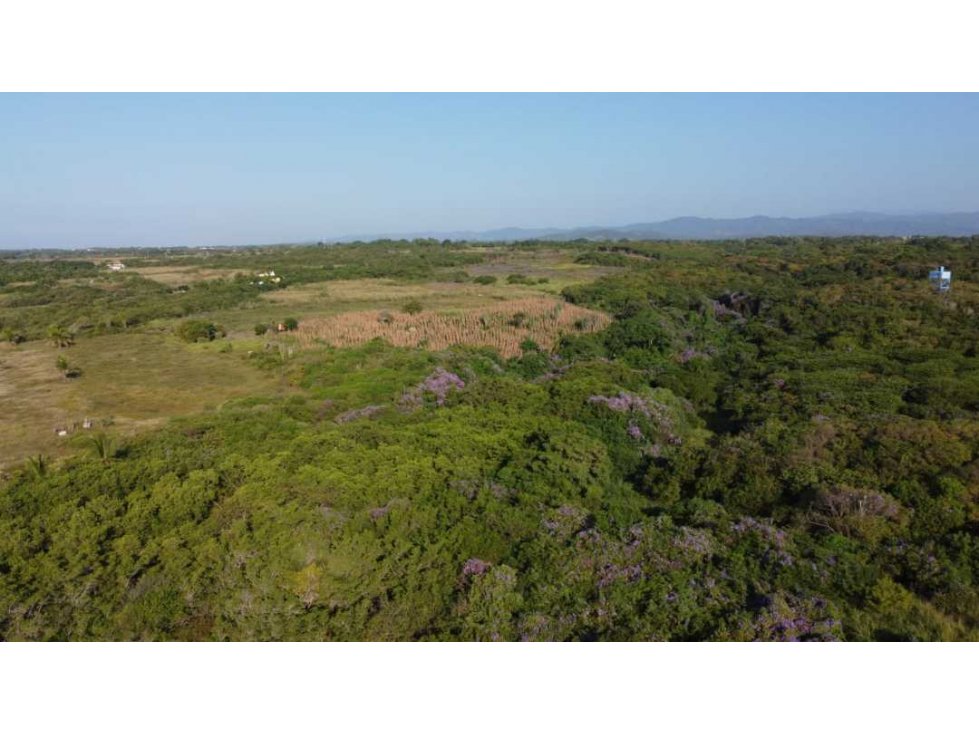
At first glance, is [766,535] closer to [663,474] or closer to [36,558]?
[663,474]

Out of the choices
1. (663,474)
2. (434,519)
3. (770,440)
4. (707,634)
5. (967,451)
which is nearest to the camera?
(707,634)

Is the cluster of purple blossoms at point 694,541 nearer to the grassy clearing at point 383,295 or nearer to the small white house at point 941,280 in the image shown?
the grassy clearing at point 383,295

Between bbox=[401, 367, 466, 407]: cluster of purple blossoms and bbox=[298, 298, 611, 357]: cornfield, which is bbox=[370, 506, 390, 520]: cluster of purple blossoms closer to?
bbox=[401, 367, 466, 407]: cluster of purple blossoms

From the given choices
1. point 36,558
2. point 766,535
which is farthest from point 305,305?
point 766,535

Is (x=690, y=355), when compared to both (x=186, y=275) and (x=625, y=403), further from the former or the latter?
(x=186, y=275)

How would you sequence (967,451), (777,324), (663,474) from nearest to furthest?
(967,451) < (663,474) < (777,324)

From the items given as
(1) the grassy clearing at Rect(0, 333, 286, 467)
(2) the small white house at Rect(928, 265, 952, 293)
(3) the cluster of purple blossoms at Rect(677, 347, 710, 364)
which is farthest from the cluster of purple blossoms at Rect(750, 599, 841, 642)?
(2) the small white house at Rect(928, 265, 952, 293)

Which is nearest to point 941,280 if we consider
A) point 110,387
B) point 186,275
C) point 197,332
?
point 197,332
